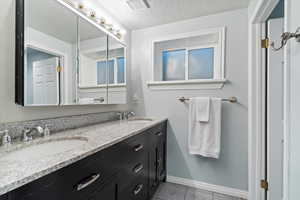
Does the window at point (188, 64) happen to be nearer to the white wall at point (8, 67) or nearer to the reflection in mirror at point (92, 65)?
the reflection in mirror at point (92, 65)

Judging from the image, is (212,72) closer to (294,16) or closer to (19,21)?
(294,16)

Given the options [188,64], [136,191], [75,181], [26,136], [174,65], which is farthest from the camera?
[174,65]

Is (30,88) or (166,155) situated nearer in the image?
(30,88)

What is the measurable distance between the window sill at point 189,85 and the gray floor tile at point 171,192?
131 cm

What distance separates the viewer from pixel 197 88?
190cm

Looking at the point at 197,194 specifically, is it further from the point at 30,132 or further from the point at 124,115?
the point at 30,132

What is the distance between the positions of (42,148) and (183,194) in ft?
5.32

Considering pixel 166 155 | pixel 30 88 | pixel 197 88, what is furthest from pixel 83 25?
pixel 166 155

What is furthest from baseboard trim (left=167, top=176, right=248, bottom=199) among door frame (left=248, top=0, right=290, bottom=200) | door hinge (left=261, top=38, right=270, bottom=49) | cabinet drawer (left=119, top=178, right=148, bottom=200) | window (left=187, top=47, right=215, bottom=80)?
door hinge (left=261, top=38, right=270, bottom=49)

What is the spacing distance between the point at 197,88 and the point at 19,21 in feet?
5.92

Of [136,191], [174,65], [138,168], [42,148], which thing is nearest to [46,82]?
[42,148]

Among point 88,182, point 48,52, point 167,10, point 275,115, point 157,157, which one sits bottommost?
point 157,157

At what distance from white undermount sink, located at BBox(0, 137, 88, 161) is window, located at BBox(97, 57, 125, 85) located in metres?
0.83

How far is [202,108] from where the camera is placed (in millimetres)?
1792
